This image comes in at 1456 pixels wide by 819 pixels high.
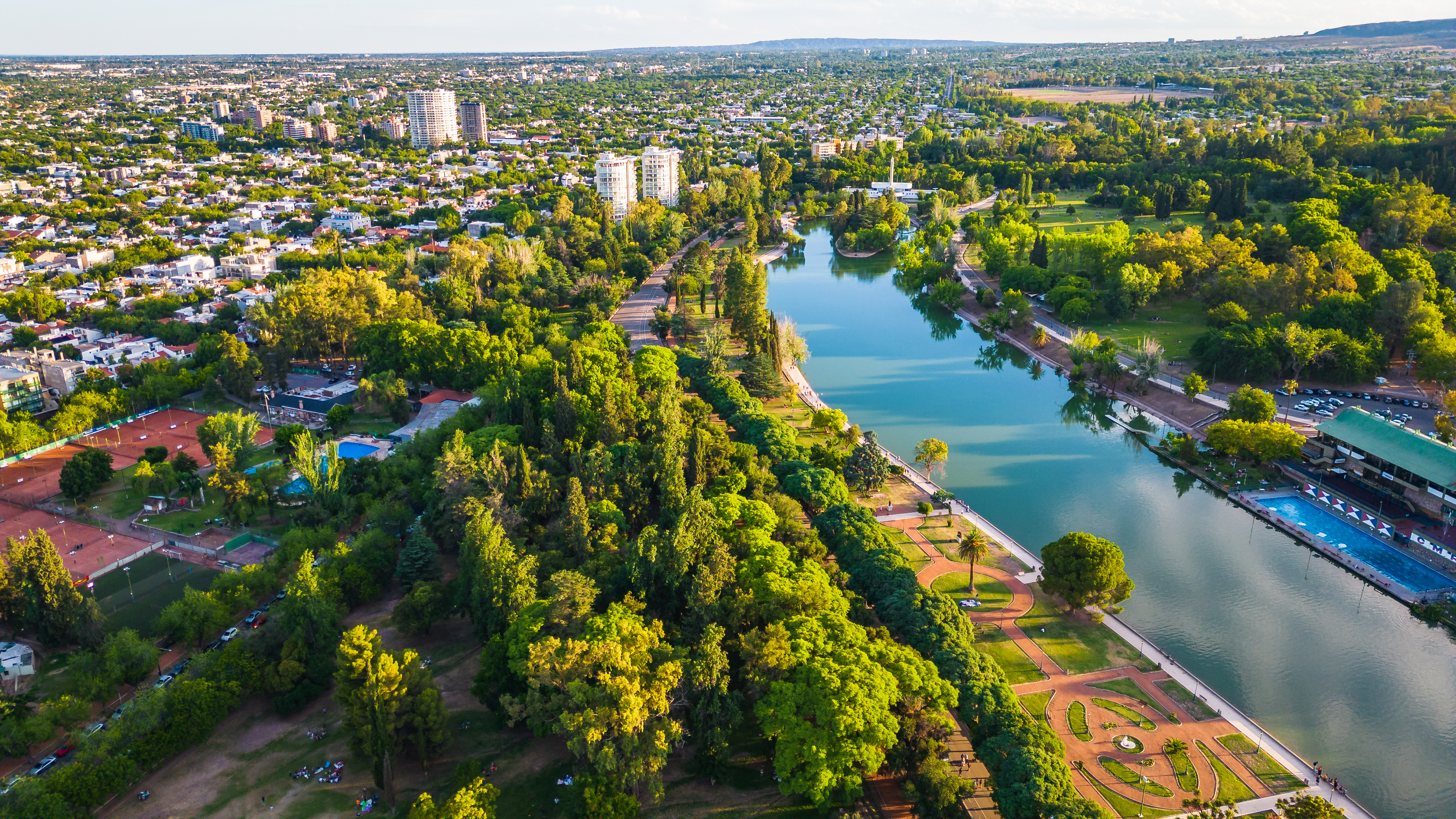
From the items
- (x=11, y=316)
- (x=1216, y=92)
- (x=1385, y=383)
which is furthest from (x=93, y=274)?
(x=1216, y=92)

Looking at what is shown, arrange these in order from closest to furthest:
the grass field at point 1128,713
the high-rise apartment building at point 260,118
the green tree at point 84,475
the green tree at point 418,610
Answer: the grass field at point 1128,713
the green tree at point 418,610
the green tree at point 84,475
the high-rise apartment building at point 260,118

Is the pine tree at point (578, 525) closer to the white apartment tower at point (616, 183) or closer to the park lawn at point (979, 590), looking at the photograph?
the park lawn at point (979, 590)

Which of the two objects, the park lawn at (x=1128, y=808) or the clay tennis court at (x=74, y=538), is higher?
the clay tennis court at (x=74, y=538)

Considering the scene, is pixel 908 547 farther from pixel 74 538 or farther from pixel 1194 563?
pixel 74 538

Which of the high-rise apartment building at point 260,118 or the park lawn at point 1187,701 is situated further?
the high-rise apartment building at point 260,118

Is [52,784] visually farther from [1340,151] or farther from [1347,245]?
[1340,151]

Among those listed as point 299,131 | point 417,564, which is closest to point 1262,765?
point 417,564

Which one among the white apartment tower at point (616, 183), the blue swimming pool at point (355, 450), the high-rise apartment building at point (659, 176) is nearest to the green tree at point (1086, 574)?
the blue swimming pool at point (355, 450)
